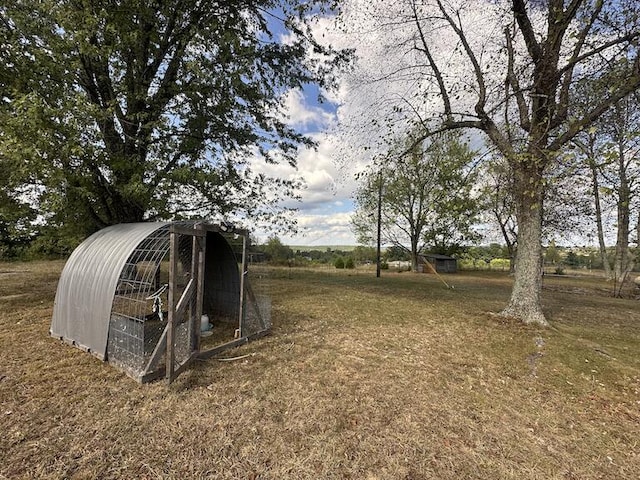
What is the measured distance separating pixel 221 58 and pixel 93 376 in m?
7.45

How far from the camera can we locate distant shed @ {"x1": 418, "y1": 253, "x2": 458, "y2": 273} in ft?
72.8

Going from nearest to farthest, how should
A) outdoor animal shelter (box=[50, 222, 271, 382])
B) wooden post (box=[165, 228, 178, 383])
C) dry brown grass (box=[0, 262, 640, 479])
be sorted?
dry brown grass (box=[0, 262, 640, 479]), wooden post (box=[165, 228, 178, 383]), outdoor animal shelter (box=[50, 222, 271, 382])

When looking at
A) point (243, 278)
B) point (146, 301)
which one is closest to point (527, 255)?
point (243, 278)

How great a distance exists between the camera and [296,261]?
2247 centimetres

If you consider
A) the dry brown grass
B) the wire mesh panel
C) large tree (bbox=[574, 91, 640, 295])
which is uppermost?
large tree (bbox=[574, 91, 640, 295])

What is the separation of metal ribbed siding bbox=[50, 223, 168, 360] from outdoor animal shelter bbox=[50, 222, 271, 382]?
0.05ft

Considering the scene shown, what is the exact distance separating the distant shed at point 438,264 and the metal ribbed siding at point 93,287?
67.5 feet

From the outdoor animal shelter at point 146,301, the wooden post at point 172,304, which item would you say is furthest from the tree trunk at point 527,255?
the wooden post at point 172,304

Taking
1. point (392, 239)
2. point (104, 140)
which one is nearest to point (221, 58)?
point (104, 140)

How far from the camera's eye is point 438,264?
2247 centimetres

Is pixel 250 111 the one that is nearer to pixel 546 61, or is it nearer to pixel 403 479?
pixel 546 61

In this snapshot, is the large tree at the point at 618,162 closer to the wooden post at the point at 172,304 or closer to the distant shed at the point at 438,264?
→ the wooden post at the point at 172,304

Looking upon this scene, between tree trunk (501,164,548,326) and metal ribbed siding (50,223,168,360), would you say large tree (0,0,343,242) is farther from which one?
tree trunk (501,164,548,326)

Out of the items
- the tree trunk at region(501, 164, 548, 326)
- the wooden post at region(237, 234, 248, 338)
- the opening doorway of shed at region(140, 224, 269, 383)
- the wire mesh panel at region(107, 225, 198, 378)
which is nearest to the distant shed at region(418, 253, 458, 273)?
the tree trunk at region(501, 164, 548, 326)
